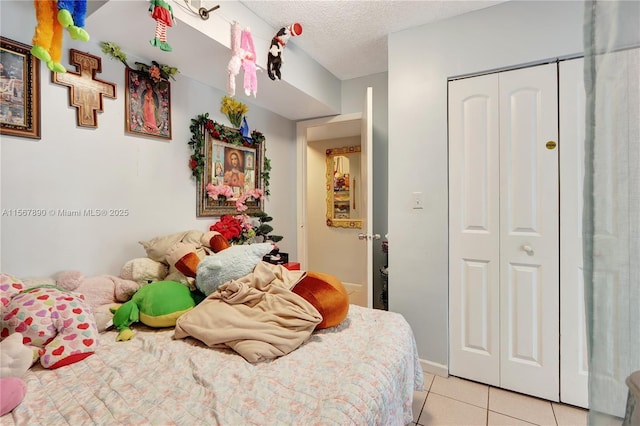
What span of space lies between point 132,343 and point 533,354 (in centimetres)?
235

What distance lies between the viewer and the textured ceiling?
6.17 feet

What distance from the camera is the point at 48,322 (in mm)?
1192

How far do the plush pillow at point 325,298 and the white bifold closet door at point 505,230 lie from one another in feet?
3.21

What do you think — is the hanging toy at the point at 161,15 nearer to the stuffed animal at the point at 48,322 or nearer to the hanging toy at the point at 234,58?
the hanging toy at the point at 234,58

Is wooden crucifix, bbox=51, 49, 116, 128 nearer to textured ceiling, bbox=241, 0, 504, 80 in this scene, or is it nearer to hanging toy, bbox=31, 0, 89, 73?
hanging toy, bbox=31, 0, 89, 73

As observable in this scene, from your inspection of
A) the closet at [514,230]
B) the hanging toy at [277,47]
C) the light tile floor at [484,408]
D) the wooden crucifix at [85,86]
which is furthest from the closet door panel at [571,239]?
the wooden crucifix at [85,86]

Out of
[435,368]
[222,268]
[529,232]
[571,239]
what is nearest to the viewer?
[222,268]

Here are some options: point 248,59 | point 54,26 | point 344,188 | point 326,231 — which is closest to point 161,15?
point 54,26

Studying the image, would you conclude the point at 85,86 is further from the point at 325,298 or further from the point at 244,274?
the point at 325,298

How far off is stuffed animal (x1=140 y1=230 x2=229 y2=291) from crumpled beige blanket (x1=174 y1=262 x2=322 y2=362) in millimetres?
331

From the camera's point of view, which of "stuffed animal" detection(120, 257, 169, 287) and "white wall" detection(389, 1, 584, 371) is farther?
"white wall" detection(389, 1, 584, 371)

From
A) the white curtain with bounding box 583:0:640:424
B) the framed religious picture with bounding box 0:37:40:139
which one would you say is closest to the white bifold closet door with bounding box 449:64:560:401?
the white curtain with bounding box 583:0:640:424

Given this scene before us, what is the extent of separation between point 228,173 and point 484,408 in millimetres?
2488

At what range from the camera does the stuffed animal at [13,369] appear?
888mm
